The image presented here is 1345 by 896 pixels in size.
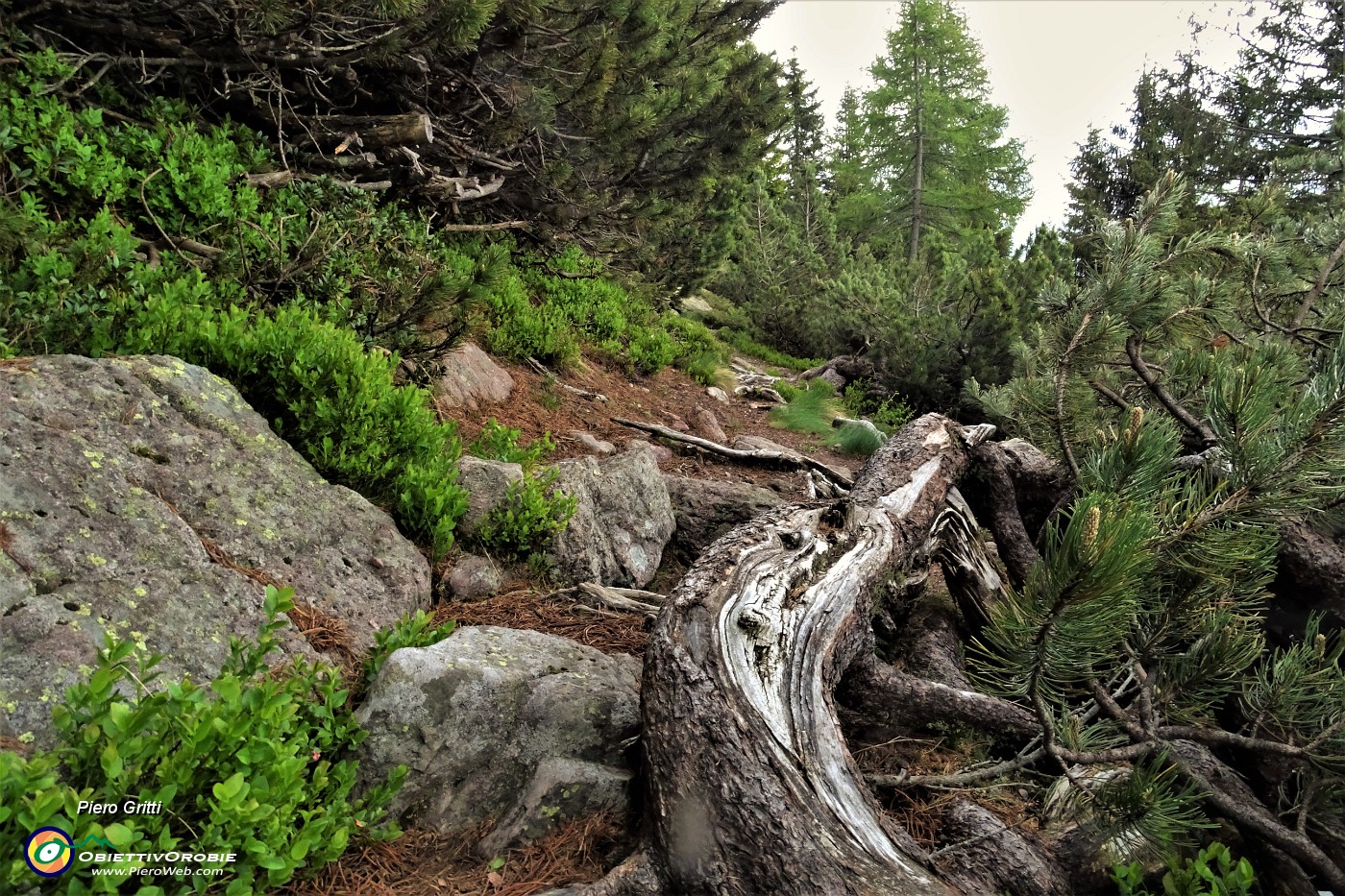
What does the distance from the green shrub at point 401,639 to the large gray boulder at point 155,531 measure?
0.64 ft

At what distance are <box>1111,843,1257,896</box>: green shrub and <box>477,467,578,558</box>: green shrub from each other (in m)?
2.77

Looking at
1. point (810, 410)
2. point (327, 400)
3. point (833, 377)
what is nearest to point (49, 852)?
point (327, 400)

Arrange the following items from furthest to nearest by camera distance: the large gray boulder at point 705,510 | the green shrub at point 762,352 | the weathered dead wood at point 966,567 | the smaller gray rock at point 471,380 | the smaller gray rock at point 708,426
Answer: the green shrub at point 762,352 → the smaller gray rock at point 708,426 → the smaller gray rock at point 471,380 → the large gray boulder at point 705,510 → the weathered dead wood at point 966,567

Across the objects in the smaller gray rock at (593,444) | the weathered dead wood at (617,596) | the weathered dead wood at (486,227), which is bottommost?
the weathered dead wood at (617,596)

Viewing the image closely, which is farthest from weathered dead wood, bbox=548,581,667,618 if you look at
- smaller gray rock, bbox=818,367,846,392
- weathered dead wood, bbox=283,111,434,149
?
smaller gray rock, bbox=818,367,846,392

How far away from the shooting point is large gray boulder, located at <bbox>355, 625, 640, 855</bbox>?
85.3 inches

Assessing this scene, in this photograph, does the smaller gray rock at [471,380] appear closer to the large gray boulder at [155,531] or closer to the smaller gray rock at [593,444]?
the smaller gray rock at [593,444]

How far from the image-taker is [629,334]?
31.4 ft

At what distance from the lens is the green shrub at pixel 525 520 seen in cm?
357

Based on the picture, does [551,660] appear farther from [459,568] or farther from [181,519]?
[181,519]

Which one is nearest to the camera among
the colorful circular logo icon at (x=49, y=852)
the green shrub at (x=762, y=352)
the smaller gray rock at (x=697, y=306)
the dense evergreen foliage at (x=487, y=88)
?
the colorful circular logo icon at (x=49, y=852)

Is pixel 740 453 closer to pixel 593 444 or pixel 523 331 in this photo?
pixel 593 444

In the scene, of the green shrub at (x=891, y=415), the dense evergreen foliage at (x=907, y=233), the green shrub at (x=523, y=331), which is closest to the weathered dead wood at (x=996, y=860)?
the green shrub at (x=523, y=331)

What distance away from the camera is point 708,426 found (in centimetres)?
758
